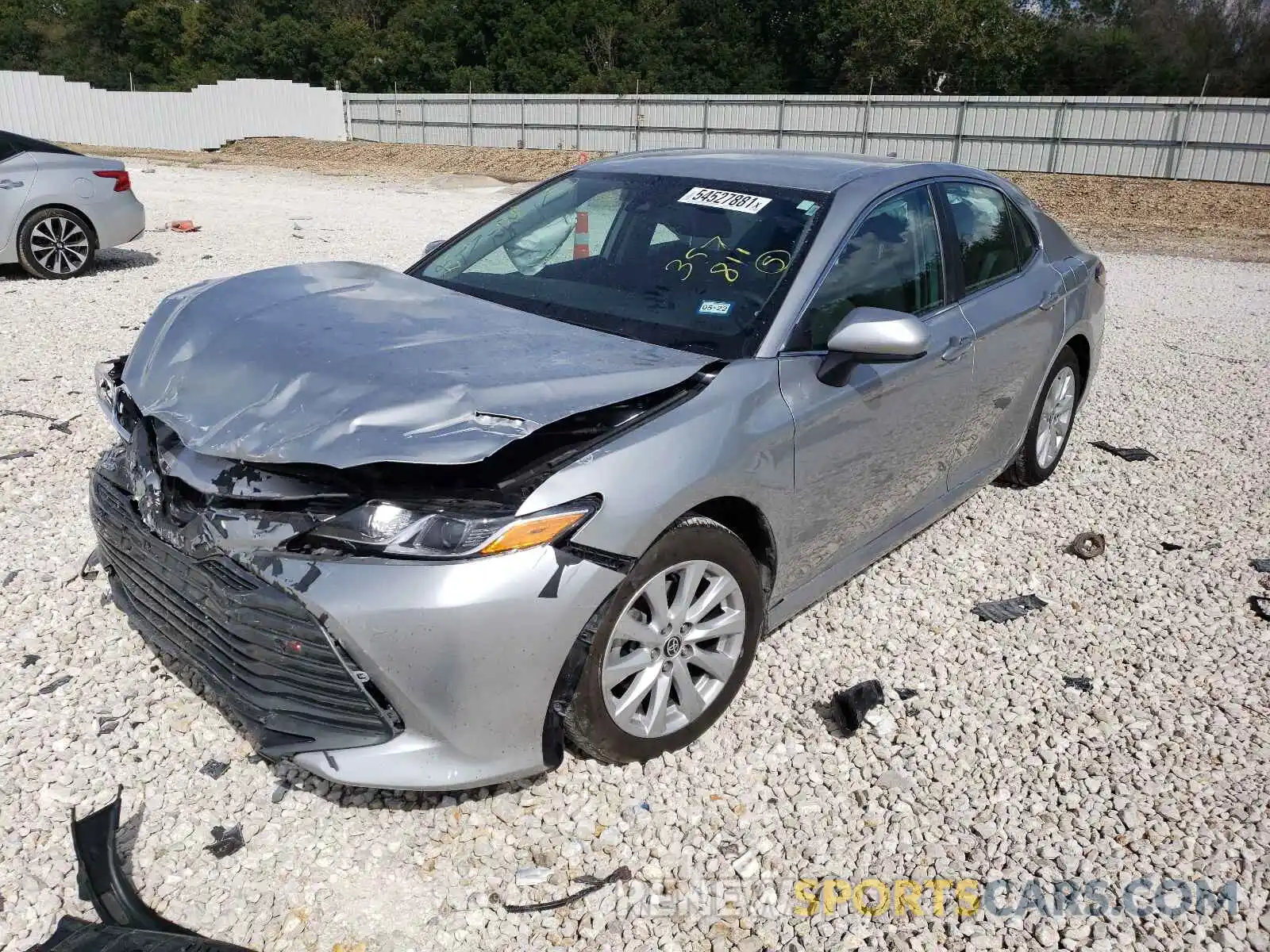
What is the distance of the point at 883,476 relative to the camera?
143 inches

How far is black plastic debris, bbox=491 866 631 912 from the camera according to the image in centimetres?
250

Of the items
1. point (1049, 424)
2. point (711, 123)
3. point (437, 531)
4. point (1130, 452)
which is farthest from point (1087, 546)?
point (711, 123)

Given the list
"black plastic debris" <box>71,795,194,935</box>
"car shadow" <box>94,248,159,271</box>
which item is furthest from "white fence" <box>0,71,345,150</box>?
"black plastic debris" <box>71,795,194,935</box>

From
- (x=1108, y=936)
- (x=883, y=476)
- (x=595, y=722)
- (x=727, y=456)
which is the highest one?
(x=727, y=456)

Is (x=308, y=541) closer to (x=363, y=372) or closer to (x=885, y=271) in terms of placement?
(x=363, y=372)

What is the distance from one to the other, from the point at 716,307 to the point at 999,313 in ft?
5.34

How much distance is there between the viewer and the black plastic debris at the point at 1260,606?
4.09m

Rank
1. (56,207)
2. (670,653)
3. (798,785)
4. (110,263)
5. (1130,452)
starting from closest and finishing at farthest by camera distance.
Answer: (670,653) → (798,785) → (1130,452) → (56,207) → (110,263)

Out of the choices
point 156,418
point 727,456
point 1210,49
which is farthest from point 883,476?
point 1210,49

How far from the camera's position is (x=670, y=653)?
2885 millimetres

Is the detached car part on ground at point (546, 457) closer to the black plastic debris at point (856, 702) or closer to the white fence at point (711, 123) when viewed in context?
the black plastic debris at point (856, 702)

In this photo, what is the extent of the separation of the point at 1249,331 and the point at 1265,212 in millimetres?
14109

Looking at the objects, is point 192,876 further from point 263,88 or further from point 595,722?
point 263,88

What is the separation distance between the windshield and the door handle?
799 mm
